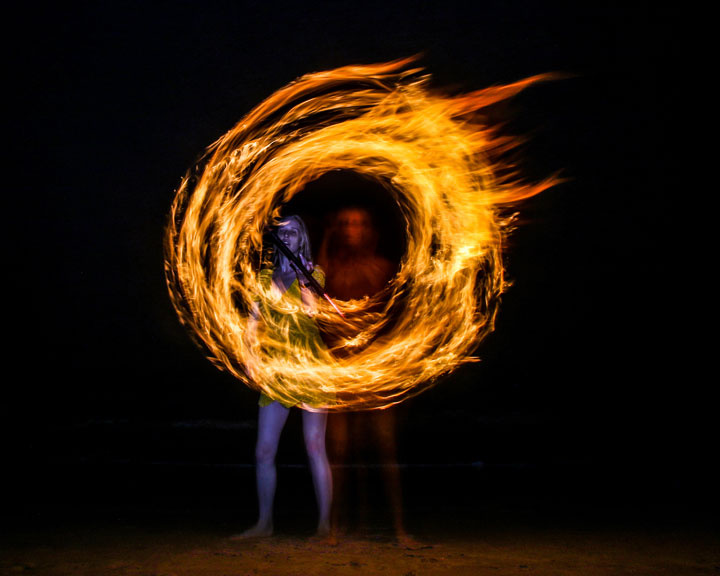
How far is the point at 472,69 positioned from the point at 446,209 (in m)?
2.21

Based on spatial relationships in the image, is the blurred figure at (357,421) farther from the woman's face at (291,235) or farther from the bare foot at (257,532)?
the woman's face at (291,235)

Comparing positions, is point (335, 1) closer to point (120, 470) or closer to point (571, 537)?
point (120, 470)

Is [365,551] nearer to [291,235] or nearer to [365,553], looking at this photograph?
[365,553]

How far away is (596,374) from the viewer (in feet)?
24.8

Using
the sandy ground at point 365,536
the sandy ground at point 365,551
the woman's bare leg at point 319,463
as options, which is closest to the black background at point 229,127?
the sandy ground at point 365,536

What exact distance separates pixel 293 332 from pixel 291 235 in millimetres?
524

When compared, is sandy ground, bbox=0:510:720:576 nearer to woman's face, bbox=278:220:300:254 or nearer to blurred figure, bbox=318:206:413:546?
blurred figure, bbox=318:206:413:546

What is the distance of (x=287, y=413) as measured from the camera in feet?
14.0

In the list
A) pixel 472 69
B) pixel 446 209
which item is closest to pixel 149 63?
pixel 472 69

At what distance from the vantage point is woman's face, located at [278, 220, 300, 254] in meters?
4.33

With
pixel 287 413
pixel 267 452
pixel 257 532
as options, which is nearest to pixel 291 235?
pixel 287 413

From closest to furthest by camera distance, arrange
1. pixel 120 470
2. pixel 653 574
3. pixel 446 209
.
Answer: pixel 653 574 < pixel 446 209 < pixel 120 470

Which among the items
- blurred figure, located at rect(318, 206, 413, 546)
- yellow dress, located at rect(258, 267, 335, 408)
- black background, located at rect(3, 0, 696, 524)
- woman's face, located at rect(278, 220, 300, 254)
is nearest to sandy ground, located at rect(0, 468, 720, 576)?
blurred figure, located at rect(318, 206, 413, 546)

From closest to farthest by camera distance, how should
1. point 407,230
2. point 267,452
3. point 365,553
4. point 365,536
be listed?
point 365,553 < point 267,452 < point 365,536 < point 407,230
